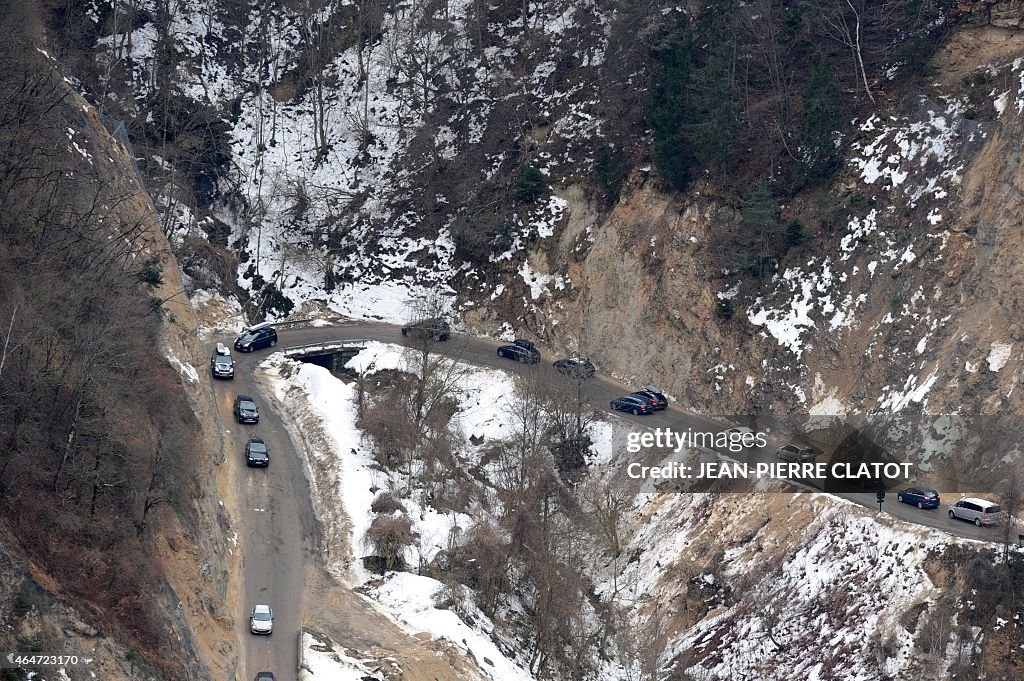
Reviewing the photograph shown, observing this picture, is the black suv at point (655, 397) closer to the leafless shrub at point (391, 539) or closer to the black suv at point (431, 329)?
the black suv at point (431, 329)

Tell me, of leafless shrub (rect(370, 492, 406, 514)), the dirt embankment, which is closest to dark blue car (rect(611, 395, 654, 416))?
leafless shrub (rect(370, 492, 406, 514))

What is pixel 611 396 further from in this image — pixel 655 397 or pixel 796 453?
pixel 796 453

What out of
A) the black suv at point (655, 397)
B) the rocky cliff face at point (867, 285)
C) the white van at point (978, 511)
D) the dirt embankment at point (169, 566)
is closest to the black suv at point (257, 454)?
the dirt embankment at point (169, 566)

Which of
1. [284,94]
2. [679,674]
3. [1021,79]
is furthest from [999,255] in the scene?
[284,94]

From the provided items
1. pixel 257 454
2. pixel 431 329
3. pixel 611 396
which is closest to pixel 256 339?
pixel 431 329

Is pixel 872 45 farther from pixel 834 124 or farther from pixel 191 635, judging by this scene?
pixel 191 635

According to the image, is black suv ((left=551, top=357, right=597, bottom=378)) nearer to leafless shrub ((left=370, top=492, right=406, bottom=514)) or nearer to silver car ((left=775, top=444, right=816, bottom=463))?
silver car ((left=775, top=444, right=816, bottom=463))
